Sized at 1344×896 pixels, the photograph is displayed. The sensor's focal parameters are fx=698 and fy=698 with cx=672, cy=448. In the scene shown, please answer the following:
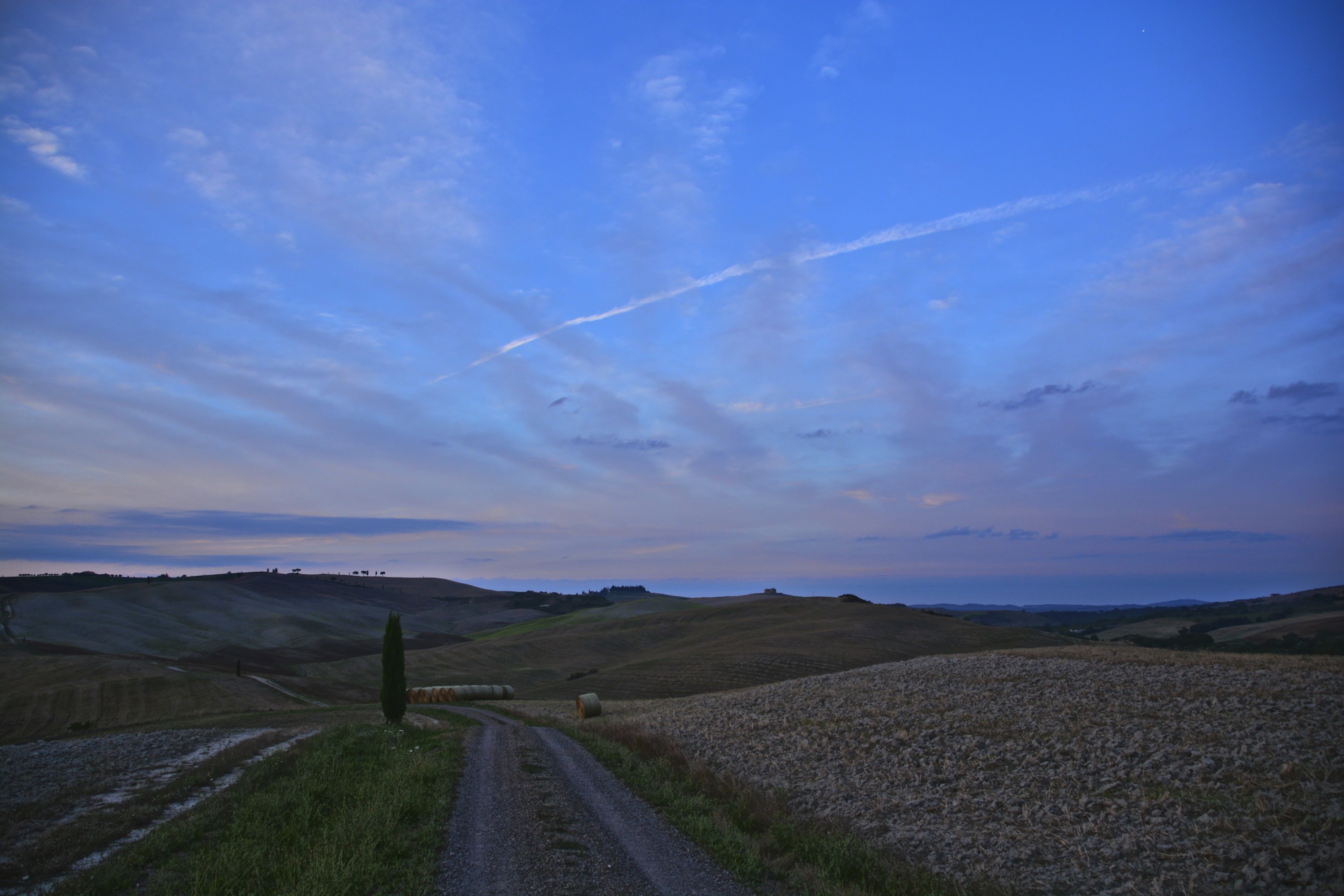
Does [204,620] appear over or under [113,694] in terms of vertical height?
under

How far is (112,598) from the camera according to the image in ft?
408

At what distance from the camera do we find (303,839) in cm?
1280

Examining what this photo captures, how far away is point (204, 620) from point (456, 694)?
303ft

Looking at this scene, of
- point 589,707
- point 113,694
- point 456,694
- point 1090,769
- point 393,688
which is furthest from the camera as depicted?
point 456,694

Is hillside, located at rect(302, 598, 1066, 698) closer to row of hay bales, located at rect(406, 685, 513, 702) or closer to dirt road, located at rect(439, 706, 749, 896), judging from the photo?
row of hay bales, located at rect(406, 685, 513, 702)

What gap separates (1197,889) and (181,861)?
16.8m

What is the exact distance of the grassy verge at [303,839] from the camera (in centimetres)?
1072

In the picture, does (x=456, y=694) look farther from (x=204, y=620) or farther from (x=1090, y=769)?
(x=204, y=620)

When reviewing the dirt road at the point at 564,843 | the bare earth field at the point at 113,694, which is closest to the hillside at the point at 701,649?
the bare earth field at the point at 113,694

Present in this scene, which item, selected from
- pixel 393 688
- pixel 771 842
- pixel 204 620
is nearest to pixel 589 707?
pixel 393 688

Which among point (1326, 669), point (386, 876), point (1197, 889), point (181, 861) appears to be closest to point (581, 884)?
point (386, 876)

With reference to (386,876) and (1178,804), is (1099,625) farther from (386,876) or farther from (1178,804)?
(386,876)

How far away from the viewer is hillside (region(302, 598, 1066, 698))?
57.9m

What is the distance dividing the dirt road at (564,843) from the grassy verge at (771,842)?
1.44 ft
